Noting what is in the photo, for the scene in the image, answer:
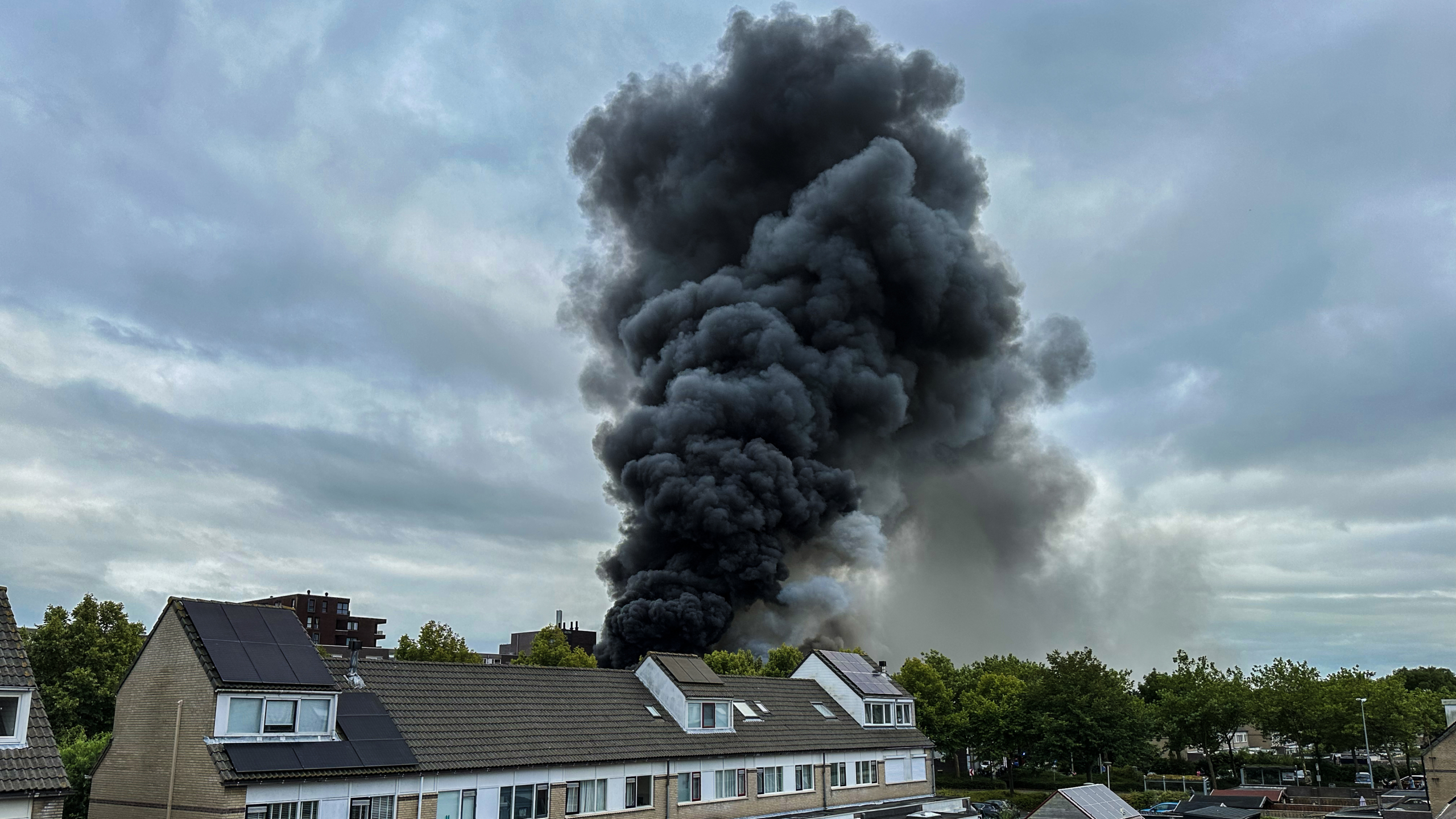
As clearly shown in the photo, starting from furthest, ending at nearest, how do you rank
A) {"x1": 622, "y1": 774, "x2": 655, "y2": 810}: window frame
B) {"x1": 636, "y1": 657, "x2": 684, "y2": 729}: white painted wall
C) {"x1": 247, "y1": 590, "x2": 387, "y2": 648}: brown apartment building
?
{"x1": 247, "y1": 590, "x2": 387, "y2": 648}: brown apartment building → {"x1": 636, "y1": 657, "x2": 684, "y2": 729}: white painted wall → {"x1": 622, "y1": 774, "x2": 655, "y2": 810}: window frame

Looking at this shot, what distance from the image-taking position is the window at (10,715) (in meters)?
17.4

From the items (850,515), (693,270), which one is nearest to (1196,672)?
(850,515)

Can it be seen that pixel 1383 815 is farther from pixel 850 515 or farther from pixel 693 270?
pixel 693 270

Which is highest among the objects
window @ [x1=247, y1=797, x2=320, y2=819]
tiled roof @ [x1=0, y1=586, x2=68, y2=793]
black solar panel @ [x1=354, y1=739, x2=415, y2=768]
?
tiled roof @ [x1=0, y1=586, x2=68, y2=793]

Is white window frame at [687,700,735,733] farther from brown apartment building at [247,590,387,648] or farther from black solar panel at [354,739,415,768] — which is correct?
brown apartment building at [247,590,387,648]

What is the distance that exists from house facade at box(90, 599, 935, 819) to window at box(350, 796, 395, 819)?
1.4 inches

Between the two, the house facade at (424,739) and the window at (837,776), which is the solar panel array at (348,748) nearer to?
the house facade at (424,739)

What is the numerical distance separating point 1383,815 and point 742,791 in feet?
89.5

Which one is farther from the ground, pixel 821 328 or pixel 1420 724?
pixel 821 328

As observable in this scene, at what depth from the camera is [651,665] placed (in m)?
34.3

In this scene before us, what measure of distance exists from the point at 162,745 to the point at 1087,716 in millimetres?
47895

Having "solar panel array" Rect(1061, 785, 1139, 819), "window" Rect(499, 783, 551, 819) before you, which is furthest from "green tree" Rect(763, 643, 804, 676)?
"window" Rect(499, 783, 551, 819)

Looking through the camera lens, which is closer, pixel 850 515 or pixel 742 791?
pixel 742 791

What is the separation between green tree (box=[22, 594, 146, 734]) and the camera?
35875 mm
